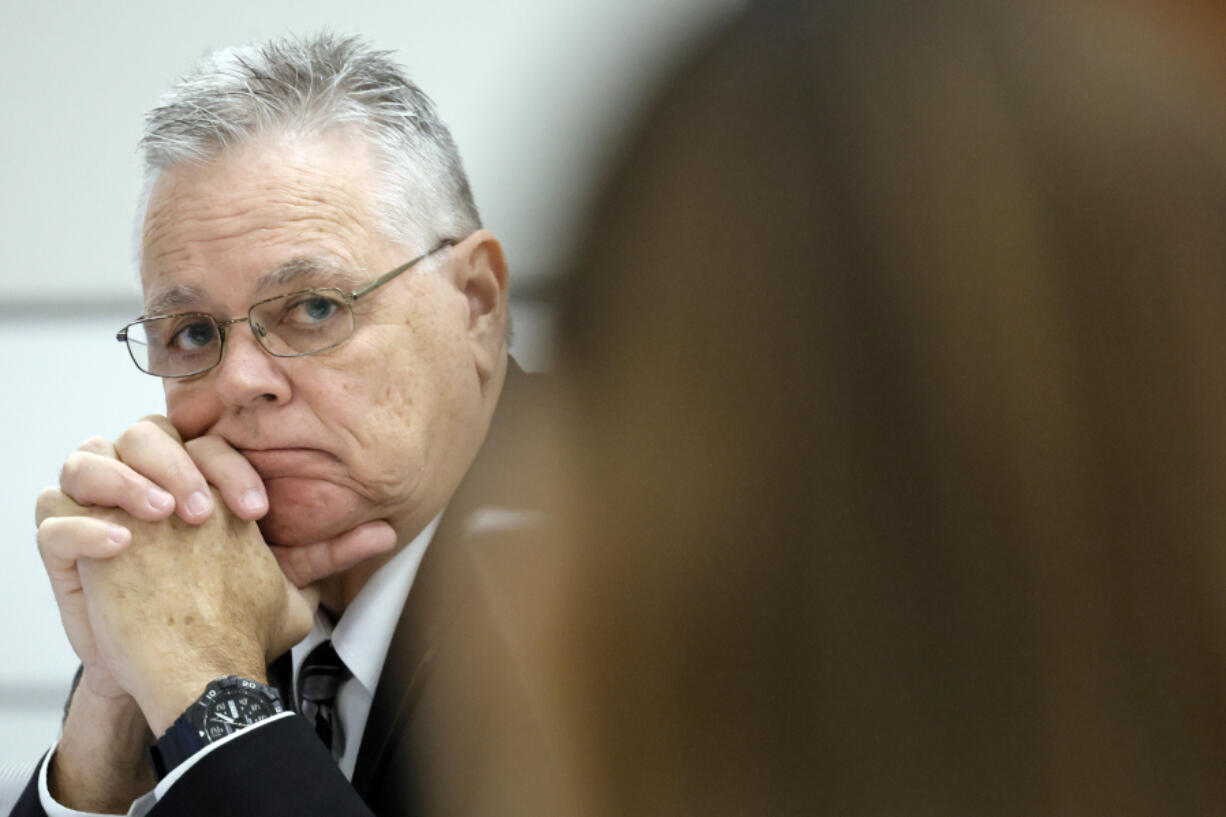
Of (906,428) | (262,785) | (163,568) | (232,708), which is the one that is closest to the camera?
(906,428)

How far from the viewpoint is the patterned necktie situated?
125 centimetres

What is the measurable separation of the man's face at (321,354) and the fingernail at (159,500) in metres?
0.12

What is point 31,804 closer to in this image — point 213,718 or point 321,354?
point 213,718

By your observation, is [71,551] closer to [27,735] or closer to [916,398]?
[916,398]

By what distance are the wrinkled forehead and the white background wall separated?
74 centimetres

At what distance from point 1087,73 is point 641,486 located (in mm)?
113

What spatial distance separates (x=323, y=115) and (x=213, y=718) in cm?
68

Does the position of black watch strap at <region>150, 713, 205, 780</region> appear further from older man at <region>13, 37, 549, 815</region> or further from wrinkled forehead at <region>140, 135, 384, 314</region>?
wrinkled forehead at <region>140, 135, 384, 314</region>

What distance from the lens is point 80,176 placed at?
219 centimetres

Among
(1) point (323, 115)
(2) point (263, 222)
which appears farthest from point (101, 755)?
(1) point (323, 115)

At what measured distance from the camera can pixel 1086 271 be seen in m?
0.20

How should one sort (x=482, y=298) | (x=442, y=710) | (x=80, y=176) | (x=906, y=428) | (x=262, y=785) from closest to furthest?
(x=906, y=428), (x=442, y=710), (x=262, y=785), (x=482, y=298), (x=80, y=176)

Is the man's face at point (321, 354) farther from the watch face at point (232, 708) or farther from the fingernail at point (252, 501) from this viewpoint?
the watch face at point (232, 708)

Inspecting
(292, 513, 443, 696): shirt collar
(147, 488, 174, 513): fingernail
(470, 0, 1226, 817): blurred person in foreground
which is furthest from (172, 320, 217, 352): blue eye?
(470, 0, 1226, 817): blurred person in foreground
